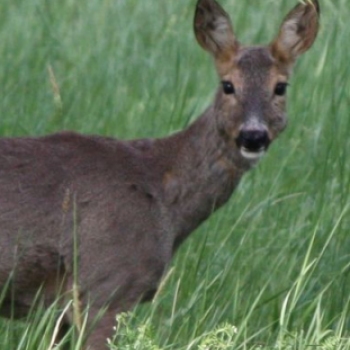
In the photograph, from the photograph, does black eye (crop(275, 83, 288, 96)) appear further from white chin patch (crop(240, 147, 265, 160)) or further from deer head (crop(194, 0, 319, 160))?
white chin patch (crop(240, 147, 265, 160))

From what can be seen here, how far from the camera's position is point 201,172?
7996 millimetres

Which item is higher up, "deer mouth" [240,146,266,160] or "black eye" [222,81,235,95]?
"black eye" [222,81,235,95]

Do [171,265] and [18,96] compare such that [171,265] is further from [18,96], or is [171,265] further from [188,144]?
[18,96]

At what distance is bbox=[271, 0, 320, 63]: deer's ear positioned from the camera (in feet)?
26.8

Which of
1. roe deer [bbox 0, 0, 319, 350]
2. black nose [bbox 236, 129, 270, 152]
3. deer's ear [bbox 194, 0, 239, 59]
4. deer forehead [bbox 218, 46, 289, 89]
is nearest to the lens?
roe deer [bbox 0, 0, 319, 350]

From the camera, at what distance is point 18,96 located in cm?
980

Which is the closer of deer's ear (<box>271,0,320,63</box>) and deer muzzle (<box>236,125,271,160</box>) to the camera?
deer muzzle (<box>236,125,271,160</box>)

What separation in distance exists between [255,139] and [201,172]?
43 centimetres

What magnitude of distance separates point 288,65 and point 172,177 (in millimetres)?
758

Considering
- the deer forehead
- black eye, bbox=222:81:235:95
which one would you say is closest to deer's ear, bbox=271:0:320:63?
the deer forehead

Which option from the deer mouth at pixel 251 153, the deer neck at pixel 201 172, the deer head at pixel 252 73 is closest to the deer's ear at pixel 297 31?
the deer head at pixel 252 73

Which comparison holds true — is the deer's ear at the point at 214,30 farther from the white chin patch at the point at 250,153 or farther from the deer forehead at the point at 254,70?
the white chin patch at the point at 250,153

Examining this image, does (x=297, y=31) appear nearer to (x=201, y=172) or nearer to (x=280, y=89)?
(x=280, y=89)

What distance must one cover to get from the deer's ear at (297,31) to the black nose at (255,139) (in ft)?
1.87
